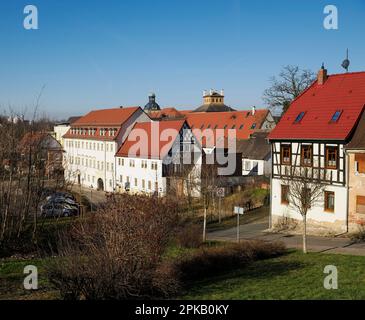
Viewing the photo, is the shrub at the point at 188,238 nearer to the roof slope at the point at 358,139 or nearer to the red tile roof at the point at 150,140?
the roof slope at the point at 358,139

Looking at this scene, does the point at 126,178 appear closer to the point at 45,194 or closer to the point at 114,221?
the point at 45,194

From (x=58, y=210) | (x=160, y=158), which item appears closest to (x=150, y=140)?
(x=160, y=158)

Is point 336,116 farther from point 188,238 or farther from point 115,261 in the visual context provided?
point 115,261

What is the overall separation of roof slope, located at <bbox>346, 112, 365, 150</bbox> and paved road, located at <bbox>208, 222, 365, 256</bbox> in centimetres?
448

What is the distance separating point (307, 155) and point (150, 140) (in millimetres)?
24936

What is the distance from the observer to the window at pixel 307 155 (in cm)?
2632

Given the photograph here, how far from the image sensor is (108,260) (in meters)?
11.2

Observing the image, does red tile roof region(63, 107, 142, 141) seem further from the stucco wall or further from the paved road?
the stucco wall

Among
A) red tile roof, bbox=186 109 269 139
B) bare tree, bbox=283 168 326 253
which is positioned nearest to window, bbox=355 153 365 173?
bare tree, bbox=283 168 326 253

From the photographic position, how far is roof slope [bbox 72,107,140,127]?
56625 mm

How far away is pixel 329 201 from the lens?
25516 mm
